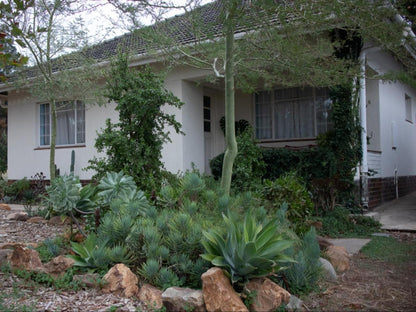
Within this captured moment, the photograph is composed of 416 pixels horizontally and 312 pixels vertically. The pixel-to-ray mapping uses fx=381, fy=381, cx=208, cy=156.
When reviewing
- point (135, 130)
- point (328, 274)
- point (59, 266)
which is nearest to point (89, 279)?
point (59, 266)

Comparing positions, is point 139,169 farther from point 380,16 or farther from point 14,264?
point 380,16

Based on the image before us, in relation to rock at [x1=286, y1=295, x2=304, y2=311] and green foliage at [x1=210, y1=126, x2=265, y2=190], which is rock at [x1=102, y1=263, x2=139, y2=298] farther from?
green foliage at [x1=210, y1=126, x2=265, y2=190]

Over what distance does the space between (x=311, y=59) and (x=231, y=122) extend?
1.77m

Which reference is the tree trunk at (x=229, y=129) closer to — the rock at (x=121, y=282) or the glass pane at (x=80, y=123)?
the rock at (x=121, y=282)

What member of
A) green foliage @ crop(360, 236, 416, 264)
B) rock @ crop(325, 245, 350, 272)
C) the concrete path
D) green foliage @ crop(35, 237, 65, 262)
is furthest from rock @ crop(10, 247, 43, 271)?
the concrete path

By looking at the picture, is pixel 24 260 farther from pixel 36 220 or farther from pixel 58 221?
Result: pixel 36 220

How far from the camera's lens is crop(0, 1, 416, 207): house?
950 centimetres

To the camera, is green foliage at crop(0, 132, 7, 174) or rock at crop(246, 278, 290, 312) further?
green foliage at crop(0, 132, 7, 174)

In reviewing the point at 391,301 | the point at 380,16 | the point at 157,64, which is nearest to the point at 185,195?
the point at 391,301

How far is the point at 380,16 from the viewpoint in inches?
222

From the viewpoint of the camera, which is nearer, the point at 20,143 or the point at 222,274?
the point at 222,274

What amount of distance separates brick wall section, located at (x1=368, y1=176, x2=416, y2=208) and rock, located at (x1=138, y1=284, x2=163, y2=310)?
6748 millimetres

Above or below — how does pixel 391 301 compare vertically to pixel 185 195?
below

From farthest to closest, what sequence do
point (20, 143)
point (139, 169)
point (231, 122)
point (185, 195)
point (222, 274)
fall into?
point (20, 143), point (139, 169), point (231, 122), point (185, 195), point (222, 274)
